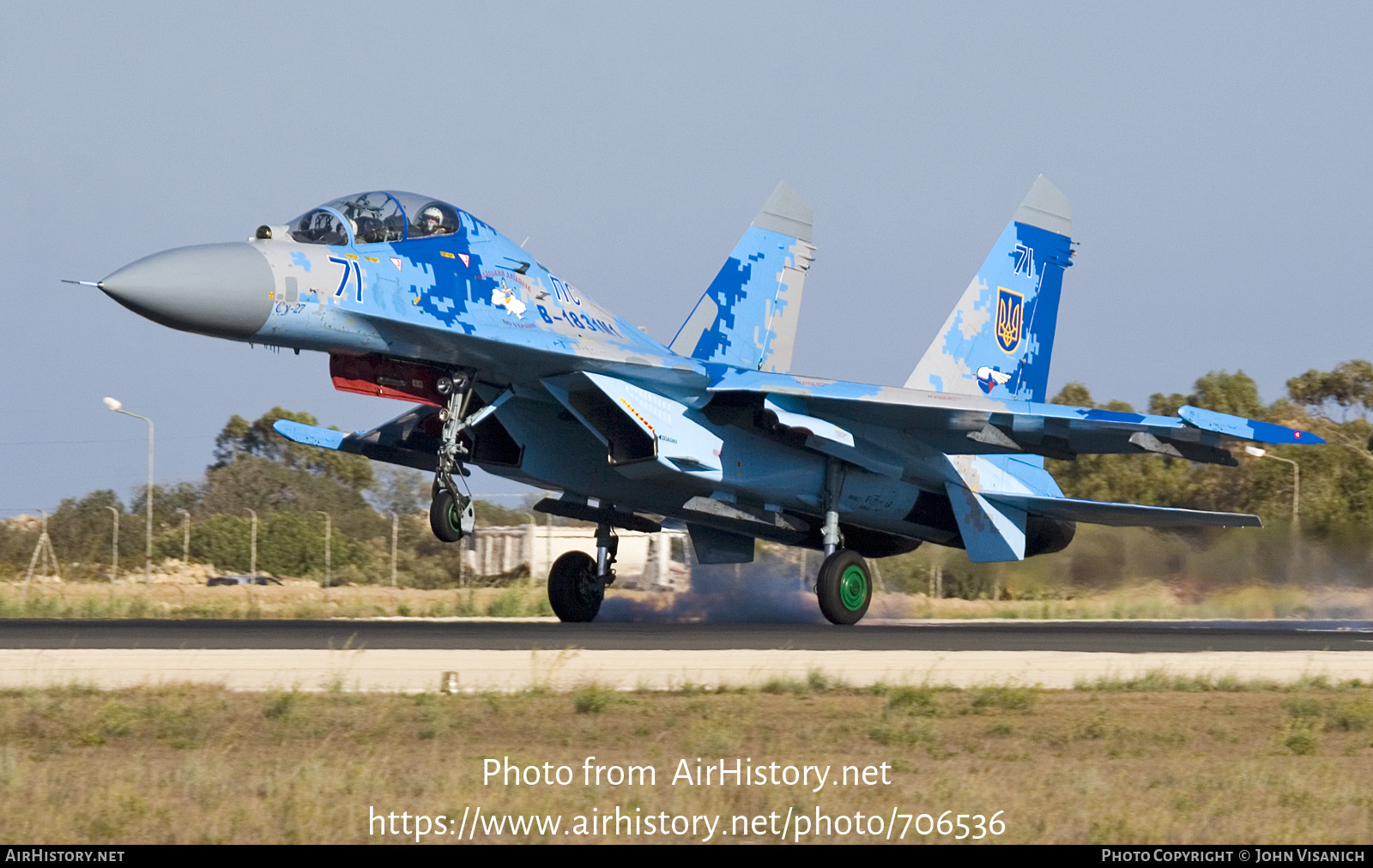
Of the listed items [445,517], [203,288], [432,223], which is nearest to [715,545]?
[445,517]

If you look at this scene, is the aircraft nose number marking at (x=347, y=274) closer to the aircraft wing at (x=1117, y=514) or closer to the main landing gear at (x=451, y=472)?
the main landing gear at (x=451, y=472)

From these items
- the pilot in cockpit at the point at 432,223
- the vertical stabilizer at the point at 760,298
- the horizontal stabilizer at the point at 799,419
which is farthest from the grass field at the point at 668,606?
the pilot in cockpit at the point at 432,223

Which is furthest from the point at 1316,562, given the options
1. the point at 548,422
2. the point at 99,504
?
the point at 99,504

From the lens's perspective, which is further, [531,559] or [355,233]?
[531,559]

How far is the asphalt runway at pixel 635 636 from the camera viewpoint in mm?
11781

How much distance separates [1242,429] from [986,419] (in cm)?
261

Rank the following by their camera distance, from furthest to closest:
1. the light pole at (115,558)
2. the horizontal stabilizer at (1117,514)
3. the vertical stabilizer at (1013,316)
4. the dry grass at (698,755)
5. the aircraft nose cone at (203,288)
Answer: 1. the light pole at (115,558)
2. the vertical stabilizer at (1013,316)
3. the horizontal stabilizer at (1117,514)
4. the aircraft nose cone at (203,288)
5. the dry grass at (698,755)

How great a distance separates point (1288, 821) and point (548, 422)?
10.8 meters

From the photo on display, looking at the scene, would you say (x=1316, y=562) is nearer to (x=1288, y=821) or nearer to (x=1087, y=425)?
(x=1087, y=425)

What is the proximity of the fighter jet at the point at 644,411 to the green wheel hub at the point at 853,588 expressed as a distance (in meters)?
0.02

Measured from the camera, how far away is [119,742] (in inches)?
288

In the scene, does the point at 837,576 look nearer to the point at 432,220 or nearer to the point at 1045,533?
the point at 1045,533

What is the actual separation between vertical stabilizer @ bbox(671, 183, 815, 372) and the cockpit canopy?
5.09m
